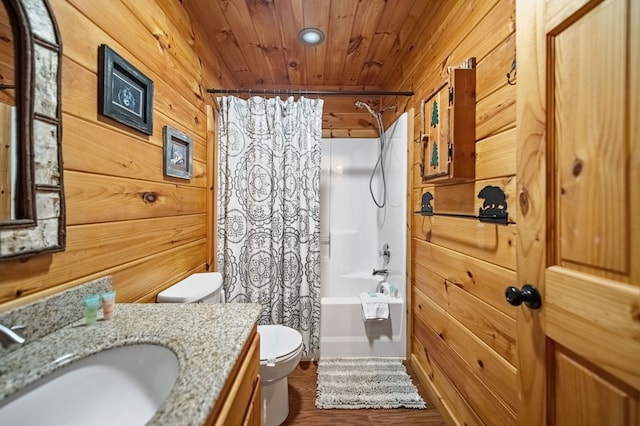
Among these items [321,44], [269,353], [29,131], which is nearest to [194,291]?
[269,353]

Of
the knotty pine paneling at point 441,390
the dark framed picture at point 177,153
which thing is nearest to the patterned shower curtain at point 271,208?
the dark framed picture at point 177,153

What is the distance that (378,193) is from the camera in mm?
2828

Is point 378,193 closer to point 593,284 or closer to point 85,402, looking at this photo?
point 593,284

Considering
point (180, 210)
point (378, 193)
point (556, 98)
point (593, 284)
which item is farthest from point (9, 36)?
point (378, 193)

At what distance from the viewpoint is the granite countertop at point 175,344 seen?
514 mm

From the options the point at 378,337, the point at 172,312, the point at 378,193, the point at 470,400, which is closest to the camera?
the point at 172,312

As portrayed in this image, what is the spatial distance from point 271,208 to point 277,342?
2.97 feet

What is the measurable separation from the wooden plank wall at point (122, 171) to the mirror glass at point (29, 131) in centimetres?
5

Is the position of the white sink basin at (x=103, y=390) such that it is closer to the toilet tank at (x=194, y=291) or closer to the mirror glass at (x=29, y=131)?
the mirror glass at (x=29, y=131)

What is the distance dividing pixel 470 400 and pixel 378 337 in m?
0.89

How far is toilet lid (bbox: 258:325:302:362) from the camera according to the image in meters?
1.46

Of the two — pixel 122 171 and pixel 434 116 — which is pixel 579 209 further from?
pixel 122 171

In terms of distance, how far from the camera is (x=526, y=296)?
758 millimetres

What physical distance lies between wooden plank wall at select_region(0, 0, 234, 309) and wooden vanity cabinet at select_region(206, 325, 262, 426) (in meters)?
0.60
